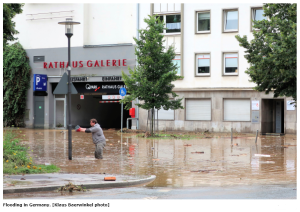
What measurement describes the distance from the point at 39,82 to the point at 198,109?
1346 cm

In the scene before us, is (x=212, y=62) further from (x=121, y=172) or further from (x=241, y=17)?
(x=121, y=172)

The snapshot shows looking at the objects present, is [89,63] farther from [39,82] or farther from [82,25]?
[39,82]

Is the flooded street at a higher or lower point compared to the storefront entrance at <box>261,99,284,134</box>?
lower

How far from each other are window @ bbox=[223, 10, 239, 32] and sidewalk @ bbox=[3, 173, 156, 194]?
976 inches

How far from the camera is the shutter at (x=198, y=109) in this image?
1389 inches

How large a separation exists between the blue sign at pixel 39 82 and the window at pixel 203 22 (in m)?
13.5

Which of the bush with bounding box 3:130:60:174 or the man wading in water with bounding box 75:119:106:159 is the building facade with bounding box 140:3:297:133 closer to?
the man wading in water with bounding box 75:119:106:159

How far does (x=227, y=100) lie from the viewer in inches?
1363

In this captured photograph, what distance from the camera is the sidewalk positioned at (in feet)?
30.0

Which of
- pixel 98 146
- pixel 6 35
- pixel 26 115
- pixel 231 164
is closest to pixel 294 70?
pixel 231 164

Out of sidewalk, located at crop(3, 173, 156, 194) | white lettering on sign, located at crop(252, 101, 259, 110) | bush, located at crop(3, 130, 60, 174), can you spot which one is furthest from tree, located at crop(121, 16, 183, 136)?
sidewalk, located at crop(3, 173, 156, 194)

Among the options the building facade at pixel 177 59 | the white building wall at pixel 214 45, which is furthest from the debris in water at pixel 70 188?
the white building wall at pixel 214 45

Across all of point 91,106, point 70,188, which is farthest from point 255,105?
point 70,188
